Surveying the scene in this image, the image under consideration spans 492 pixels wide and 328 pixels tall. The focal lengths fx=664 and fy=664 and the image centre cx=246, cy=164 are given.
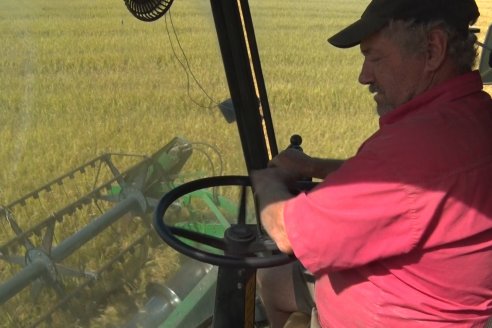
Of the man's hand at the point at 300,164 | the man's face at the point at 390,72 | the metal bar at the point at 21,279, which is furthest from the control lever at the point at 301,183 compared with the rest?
the metal bar at the point at 21,279

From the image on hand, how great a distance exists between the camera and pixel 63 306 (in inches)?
81.2

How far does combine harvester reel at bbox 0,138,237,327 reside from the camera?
1.98 meters

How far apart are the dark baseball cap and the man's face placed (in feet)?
0.10

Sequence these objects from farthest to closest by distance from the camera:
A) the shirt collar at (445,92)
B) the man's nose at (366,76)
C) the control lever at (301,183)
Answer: the control lever at (301,183) → the man's nose at (366,76) → the shirt collar at (445,92)

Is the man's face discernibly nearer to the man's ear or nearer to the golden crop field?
the man's ear

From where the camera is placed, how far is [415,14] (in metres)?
→ 1.62

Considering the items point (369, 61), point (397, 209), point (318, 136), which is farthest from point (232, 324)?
point (318, 136)

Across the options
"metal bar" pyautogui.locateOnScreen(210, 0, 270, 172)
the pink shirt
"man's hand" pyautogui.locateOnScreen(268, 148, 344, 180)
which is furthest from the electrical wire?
the pink shirt

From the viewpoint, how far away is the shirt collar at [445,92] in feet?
5.22

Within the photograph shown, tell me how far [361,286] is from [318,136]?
127 inches

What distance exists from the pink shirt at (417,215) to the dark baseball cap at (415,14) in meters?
0.15

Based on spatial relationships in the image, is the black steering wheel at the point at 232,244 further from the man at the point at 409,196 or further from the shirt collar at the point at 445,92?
the shirt collar at the point at 445,92

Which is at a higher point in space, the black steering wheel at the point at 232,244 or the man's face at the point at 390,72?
the man's face at the point at 390,72

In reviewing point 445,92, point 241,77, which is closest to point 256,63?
point 241,77
